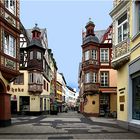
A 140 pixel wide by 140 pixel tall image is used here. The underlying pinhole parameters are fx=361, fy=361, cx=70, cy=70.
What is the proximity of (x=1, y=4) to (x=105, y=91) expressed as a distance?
26.9m

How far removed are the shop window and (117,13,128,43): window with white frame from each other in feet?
10.3

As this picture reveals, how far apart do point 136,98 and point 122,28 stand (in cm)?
497

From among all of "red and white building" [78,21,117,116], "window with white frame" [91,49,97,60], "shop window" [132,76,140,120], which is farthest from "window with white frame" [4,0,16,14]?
"window with white frame" [91,49,97,60]

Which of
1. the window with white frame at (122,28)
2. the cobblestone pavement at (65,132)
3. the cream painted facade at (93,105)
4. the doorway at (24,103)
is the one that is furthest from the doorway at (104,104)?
the window with white frame at (122,28)

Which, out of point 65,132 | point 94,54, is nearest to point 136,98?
point 65,132

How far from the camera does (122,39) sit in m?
22.5

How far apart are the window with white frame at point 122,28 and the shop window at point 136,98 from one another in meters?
3.13

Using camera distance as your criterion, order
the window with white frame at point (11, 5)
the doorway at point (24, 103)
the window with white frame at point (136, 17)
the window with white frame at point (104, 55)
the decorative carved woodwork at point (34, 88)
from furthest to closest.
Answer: the doorway at point (24, 103), the decorative carved woodwork at point (34, 88), the window with white frame at point (104, 55), the window with white frame at point (11, 5), the window with white frame at point (136, 17)

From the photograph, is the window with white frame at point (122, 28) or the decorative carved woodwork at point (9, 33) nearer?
the window with white frame at point (122, 28)

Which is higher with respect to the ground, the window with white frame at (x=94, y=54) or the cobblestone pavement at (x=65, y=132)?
the window with white frame at (x=94, y=54)

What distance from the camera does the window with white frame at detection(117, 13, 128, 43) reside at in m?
21.9

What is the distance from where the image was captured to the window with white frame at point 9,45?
24.4 m

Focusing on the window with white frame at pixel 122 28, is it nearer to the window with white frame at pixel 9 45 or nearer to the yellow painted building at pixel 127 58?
the yellow painted building at pixel 127 58

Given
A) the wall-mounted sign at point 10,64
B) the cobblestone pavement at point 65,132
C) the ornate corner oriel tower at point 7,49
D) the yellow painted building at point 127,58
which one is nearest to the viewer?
the cobblestone pavement at point 65,132
